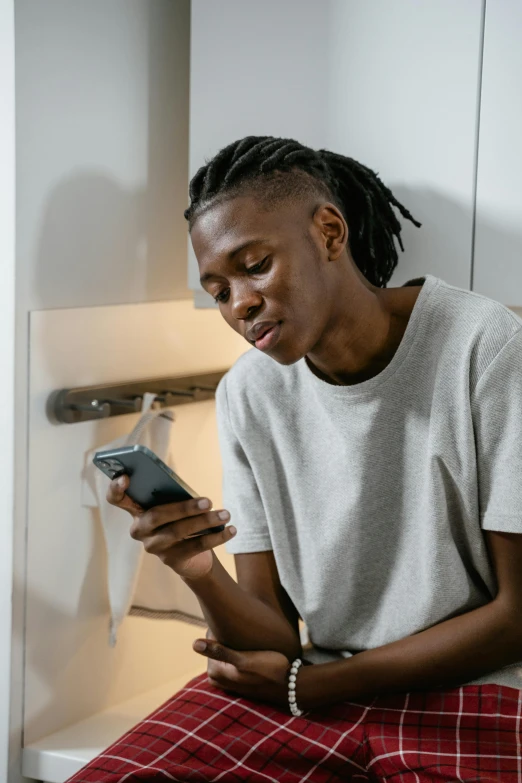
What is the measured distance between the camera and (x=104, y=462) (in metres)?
0.90

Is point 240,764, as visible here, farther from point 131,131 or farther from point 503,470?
point 131,131

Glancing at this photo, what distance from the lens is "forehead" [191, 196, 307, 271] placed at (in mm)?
950

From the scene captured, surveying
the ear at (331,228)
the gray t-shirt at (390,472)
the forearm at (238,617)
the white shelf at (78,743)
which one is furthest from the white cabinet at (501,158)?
the white shelf at (78,743)

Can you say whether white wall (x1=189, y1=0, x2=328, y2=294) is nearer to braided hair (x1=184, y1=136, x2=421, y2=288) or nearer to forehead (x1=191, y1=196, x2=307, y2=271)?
braided hair (x1=184, y1=136, x2=421, y2=288)

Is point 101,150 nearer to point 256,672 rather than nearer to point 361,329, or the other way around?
point 361,329

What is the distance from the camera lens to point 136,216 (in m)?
1.40

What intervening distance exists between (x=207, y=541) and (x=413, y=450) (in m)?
0.26

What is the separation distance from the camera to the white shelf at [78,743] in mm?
1239

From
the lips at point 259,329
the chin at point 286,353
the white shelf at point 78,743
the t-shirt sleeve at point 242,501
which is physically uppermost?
the lips at point 259,329

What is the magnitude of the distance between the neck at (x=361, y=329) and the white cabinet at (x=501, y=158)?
0.13 metres

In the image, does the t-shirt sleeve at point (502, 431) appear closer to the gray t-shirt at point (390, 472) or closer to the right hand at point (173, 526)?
the gray t-shirt at point (390, 472)

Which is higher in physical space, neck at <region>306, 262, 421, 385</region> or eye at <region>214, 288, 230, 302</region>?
eye at <region>214, 288, 230, 302</region>

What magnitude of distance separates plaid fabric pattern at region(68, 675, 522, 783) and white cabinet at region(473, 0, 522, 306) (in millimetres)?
480

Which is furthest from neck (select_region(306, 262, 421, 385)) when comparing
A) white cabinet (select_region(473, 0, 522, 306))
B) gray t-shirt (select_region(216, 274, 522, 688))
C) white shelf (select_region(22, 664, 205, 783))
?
white shelf (select_region(22, 664, 205, 783))
